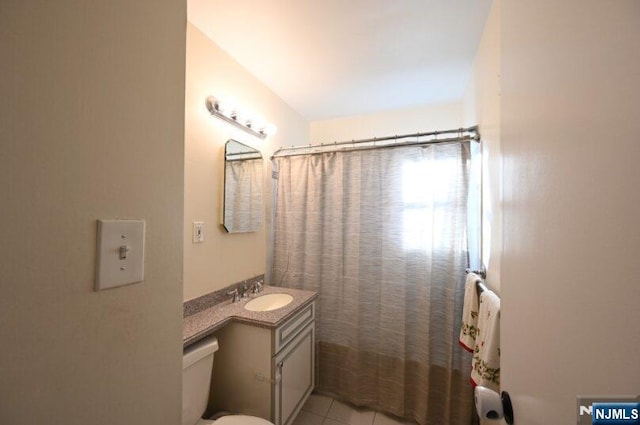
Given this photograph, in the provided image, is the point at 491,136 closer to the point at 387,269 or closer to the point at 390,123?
the point at 387,269

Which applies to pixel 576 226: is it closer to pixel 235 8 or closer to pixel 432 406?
pixel 235 8

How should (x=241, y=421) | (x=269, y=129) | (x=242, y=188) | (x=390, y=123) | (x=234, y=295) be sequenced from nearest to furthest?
(x=241, y=421), (x=234, y=295), (x=242, y=188), (x=269, y=129), (x=390, y=123)

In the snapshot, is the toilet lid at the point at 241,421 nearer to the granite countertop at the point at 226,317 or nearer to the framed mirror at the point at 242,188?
the granite countertop at the point at 226,317

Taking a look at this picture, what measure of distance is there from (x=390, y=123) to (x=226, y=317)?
239 cm

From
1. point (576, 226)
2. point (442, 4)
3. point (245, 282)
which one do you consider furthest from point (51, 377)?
point (442, 4)

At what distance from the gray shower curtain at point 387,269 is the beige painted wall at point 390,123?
2.94 feet

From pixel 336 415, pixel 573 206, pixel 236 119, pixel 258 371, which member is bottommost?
pixel 336 415

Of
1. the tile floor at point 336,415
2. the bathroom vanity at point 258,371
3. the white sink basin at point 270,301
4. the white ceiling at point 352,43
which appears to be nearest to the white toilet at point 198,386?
the bathroom vanity at point 258,371

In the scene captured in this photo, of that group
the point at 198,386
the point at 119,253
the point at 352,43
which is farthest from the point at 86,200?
the point at 352,43

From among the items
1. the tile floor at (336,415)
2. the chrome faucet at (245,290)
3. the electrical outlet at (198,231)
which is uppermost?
the electrical outlet at (198,231)

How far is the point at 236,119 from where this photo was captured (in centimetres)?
166

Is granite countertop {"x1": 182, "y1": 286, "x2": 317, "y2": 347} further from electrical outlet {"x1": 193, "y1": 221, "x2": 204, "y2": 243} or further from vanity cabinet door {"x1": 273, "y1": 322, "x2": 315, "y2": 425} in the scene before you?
electrical outlet {"x1": 193, "y1": 221, "x2": 204, "y2": 243}

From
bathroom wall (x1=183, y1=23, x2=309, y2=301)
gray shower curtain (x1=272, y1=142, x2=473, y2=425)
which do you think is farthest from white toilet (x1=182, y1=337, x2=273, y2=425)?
gray shower curtain (x1=272, y1=142, x2=473, y2=425)

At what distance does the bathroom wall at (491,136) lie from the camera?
Answer: 1136 millimetres
